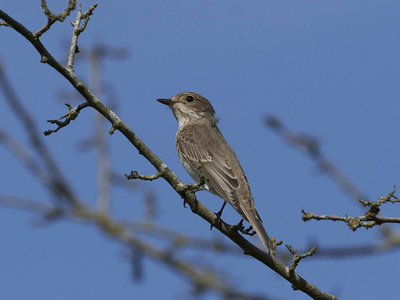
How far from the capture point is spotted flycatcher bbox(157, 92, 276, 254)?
7492 mm

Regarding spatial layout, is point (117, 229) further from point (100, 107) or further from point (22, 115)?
point (100, 107)

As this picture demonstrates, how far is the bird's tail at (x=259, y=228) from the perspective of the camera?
605cm

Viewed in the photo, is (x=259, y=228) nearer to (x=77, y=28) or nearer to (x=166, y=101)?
(x=77, y=28)

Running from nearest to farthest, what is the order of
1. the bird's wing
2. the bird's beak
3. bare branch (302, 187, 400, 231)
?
bare branch (302, 187, 400, 231) < the bird's wing < the bird's beak

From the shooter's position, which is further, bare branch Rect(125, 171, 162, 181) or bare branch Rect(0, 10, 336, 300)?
bare branch Rect(125, 171, 162, 181)

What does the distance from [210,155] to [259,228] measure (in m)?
2.26

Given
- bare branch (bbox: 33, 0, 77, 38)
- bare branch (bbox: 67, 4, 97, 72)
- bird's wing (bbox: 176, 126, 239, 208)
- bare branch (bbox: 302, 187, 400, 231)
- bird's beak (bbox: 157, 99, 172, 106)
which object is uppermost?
bird's beak (bbox: 157, 99, 172, 106)

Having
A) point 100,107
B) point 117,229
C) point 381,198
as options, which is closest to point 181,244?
point 117,229

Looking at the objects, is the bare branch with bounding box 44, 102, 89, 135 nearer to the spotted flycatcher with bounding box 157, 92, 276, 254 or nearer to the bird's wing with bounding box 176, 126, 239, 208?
the spotted flycatcher with bounding box 157, 92, 276, 254

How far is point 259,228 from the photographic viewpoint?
674 cm

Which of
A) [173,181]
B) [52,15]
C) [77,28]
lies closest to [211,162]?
[173,181]

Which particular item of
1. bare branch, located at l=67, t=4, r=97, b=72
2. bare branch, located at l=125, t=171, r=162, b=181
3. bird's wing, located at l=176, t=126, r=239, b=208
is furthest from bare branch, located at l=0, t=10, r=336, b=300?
bird's wing, located at l=176, t=126, r=239, b=208

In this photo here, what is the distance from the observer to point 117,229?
289 inches

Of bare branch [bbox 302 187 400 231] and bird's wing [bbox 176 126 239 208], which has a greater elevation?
bird's wing [bbox 176 126 239 208]
